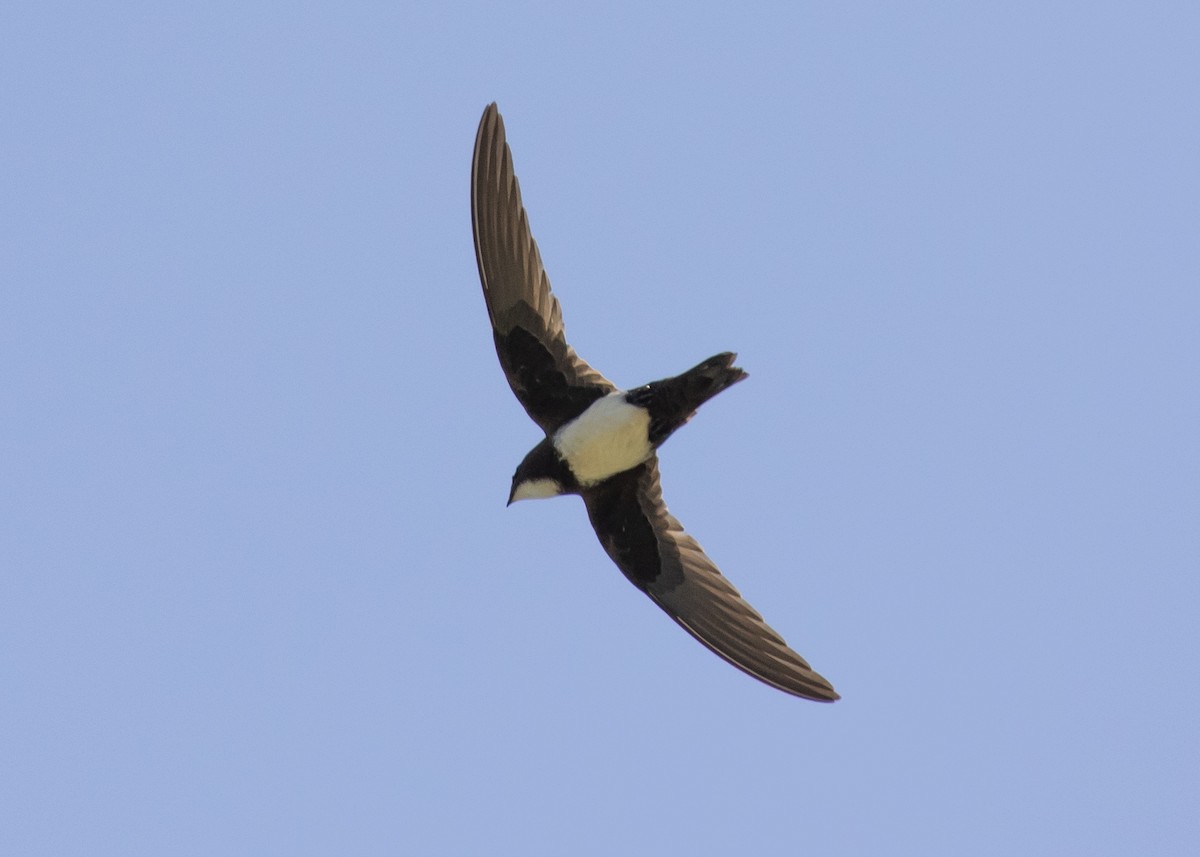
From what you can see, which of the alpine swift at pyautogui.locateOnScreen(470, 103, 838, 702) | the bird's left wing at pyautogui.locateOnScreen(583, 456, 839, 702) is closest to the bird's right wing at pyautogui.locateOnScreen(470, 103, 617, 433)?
the alpine swift at pyautogui.locateOnScreen(470, 103, 838, 702)

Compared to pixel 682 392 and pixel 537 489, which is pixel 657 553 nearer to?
pixel 537 489

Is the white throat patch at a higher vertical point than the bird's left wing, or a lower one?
higher

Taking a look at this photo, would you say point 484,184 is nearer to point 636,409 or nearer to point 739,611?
point 636,409

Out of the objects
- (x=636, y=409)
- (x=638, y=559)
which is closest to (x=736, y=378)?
Result: (x=636, y=409)

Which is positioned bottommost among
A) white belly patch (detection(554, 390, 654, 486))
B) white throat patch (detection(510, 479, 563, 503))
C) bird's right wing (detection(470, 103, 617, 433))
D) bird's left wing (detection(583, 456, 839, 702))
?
bird's left wing (detection(583, 456, 839, 702))

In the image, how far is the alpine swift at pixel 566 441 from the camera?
355 inches

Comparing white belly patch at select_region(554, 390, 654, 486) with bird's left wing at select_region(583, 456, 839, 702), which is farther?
bird's left wing at select_region(583, 456, 839, 702)

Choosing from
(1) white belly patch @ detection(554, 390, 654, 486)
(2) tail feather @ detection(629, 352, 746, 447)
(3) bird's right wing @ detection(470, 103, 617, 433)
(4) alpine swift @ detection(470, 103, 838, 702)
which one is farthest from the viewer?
(3) bird's right wing @ detection(470, 103, 617, 433)

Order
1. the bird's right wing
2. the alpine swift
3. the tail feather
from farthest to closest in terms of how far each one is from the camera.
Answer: the bird's right wing
the alpine swift
the tail feather

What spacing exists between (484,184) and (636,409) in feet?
5.05

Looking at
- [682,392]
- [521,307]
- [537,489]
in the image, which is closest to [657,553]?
[537,489]

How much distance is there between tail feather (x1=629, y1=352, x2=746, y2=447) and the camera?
861 cm

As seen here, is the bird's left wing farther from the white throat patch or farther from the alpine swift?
the white throat patch

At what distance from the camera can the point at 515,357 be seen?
918 centimetres
